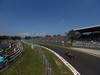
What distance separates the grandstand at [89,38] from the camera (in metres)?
42.5

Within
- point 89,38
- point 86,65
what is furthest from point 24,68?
point 89,38

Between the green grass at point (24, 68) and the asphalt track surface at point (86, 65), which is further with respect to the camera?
the asphalt track surface at point (86, 65)

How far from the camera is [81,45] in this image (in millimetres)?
47906

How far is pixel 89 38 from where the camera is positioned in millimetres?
68375

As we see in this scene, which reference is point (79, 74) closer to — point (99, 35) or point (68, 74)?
point (68, 74)

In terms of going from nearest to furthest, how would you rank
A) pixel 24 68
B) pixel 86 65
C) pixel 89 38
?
pixel 24 68, pixel 86 65, pixel 89 38

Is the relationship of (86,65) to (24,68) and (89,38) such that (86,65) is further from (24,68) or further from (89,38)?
(89,38)

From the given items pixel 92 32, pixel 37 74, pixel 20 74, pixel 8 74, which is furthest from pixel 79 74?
pixel 92 32

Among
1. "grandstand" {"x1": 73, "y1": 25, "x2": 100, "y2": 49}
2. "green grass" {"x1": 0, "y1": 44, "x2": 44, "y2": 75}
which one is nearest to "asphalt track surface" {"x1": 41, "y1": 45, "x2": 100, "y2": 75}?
"green grass" {"x1": 0, "y1": 44, "x2": 44, "y2": 75}

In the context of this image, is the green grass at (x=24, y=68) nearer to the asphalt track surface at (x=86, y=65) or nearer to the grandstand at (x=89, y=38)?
the asphalt track surface at (x=86, y=65)

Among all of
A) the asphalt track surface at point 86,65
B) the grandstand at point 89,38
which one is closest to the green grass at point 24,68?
the asphalt track surface at point 86,65

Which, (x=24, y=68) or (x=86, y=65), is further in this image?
(x=86, y=65)

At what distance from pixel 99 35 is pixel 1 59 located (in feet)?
187

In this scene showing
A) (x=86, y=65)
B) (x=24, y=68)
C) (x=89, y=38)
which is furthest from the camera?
(x=89, y=38)
